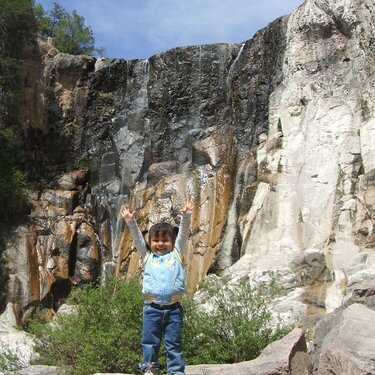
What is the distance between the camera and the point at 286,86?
17.8m

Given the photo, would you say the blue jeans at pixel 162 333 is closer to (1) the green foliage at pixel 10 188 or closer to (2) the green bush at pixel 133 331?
(2) the green bush at pixel 133 331

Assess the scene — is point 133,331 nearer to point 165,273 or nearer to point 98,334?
point 98,334

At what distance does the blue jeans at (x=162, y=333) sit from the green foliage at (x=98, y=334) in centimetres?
258

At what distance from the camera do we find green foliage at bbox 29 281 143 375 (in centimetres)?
844

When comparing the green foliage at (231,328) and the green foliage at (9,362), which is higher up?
the green foliage at (231,328)

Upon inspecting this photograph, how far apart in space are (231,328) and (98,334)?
5.86 feet

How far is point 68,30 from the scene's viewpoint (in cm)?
3662

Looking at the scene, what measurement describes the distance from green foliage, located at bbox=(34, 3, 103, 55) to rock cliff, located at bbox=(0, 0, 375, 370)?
Answer: 43.3 ft

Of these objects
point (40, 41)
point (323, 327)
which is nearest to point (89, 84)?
point (40, 41)

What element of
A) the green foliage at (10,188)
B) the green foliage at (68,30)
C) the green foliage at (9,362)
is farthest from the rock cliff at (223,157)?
the green foliage at (68,30)

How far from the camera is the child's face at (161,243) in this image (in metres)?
6.12

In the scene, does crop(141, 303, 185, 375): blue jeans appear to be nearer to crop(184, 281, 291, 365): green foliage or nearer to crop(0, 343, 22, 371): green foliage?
crop(184, 281, 291, 365): green foliage

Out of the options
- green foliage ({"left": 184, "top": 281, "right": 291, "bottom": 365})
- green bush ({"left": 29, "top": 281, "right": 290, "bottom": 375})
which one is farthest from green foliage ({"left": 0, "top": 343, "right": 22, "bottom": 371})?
green foliage ({"left": 184, "top": 281, "right": 291, "bottom": 365})

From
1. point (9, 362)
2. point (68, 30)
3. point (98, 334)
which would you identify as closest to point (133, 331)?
point (98, 334)
